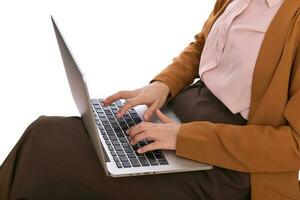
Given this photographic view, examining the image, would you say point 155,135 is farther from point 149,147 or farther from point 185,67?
point 185,67

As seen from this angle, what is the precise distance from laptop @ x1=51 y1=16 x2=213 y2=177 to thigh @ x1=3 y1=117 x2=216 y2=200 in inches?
1.6

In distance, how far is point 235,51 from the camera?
1.61 metres

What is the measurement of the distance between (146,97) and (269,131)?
1.24 ft

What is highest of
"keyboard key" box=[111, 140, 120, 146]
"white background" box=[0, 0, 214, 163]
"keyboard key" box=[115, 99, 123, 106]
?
"keyboard key" box=[115, 99, 123, 106]

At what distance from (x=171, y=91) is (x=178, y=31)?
4.48 feet

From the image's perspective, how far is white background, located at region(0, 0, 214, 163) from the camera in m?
2.76

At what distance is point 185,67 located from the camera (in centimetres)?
186

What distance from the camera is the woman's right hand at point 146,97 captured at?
5.51 feet

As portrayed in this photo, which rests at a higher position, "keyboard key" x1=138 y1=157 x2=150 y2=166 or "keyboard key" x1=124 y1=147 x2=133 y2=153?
"keyboard key" x1=124 y1=147 x2=133 y2=153

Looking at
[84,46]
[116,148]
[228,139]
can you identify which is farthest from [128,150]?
[84,46]

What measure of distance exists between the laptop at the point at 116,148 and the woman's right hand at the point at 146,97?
3cm

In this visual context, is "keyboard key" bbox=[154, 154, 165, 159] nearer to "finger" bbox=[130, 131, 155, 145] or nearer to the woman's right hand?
"finger" bbox=[130, 131, 155, 145]

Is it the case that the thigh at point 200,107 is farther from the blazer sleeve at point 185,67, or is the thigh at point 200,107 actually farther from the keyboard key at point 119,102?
the keyboard key at point 119,102

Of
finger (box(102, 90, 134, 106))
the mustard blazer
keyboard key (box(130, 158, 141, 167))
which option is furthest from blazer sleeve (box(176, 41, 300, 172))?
finger (box(102, 90, 134, 106))
